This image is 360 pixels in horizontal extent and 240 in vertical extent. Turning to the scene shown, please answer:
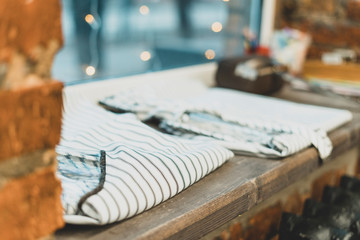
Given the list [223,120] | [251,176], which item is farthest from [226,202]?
[223,120]

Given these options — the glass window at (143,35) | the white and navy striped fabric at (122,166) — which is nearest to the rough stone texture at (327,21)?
the glass window at (143,35)

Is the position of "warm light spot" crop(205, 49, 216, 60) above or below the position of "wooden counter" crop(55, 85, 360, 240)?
above

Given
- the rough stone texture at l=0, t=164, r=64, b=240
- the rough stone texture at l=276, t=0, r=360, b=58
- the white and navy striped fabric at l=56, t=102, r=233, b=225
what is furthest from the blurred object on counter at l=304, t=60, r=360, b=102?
Answer: the rough stone texture at l=0, t=164, r=64, b=240

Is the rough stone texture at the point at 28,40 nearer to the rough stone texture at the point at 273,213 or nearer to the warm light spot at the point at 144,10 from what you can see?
the rough stone texture at the point at 273,213

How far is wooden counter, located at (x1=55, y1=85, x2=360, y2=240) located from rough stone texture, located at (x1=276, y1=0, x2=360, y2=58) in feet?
5.48

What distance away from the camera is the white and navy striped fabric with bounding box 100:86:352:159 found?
54.1 inches

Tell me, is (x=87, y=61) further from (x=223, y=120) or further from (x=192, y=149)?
(x=192, y=149)

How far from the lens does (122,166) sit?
0.99 m

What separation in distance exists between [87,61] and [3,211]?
1427 millimetres

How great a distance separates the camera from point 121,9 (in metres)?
2.03

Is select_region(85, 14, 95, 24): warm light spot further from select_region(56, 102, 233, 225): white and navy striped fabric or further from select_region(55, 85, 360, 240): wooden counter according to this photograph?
select_region(55, 85, 360, 240): wooden counter

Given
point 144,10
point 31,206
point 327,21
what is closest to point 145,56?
point 144,10

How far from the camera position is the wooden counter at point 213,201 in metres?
0.86

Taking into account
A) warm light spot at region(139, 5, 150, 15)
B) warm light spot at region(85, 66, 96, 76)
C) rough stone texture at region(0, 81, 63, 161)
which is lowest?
warm light spot at region(85, 66, 96, 76)
